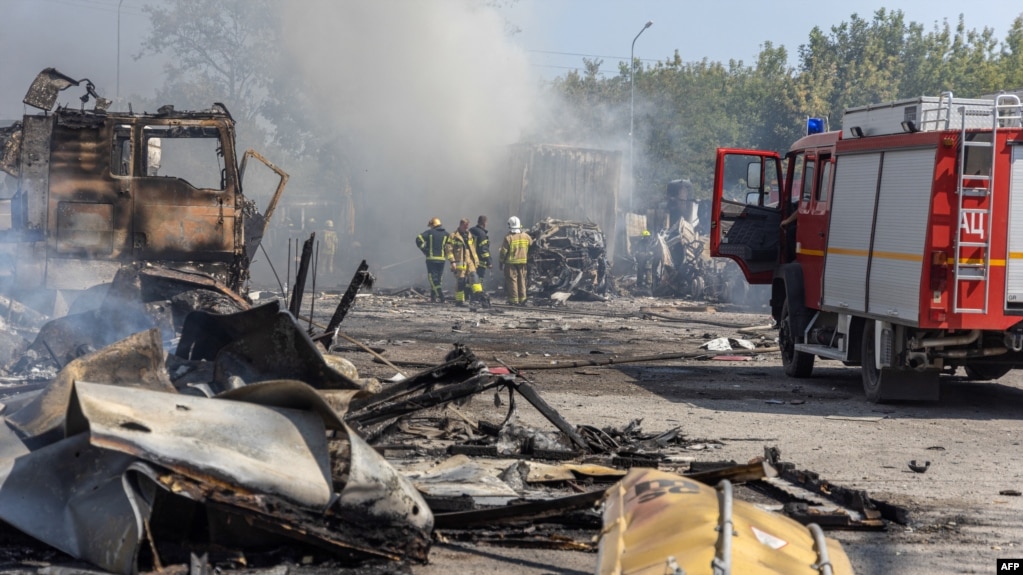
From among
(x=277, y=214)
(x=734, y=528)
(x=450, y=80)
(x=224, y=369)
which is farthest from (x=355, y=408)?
(x=277, y=214)

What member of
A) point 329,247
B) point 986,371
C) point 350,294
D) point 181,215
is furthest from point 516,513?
point 329,247

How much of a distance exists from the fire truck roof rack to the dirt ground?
262cm

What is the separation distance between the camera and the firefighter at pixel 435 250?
22.6 meters

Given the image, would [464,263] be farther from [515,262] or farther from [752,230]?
[752,230]

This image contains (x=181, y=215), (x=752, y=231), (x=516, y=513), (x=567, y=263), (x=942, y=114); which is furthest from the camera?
(x=567, y=263)

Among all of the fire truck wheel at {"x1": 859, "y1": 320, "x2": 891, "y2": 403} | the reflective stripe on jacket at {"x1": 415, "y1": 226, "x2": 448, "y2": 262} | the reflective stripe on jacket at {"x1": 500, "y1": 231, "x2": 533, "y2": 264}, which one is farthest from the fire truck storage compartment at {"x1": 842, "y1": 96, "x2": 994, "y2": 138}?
the reflective stripe on jacket at {"x1": 415, "y1": 226, "x2": 448, "y2": 262}

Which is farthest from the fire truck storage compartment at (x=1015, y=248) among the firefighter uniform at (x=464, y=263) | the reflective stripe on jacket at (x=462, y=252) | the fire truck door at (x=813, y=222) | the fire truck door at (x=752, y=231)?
the reflective stripe on jacket at (x=462, y=252)

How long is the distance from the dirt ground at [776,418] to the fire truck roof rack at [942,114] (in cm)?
262

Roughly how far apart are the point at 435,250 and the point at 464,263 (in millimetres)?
702

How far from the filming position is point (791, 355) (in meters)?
12.7

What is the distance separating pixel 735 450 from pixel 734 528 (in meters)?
4.00

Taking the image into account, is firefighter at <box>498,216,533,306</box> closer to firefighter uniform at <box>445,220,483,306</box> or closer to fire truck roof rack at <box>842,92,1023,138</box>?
firefighter uniform at <box>445,220,483,306</box>

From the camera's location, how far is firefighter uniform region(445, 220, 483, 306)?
22.8 metres

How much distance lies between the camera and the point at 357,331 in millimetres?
16641
